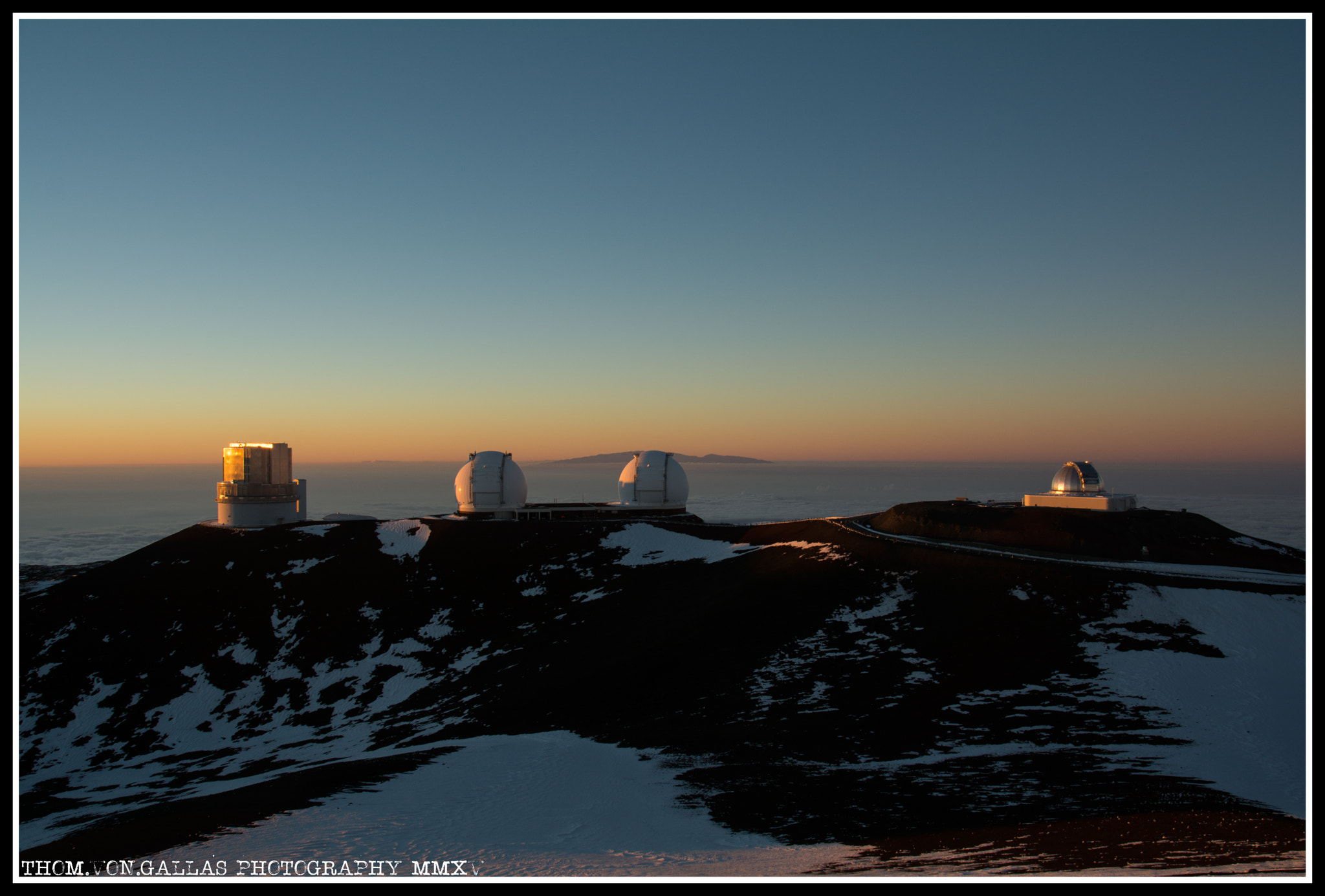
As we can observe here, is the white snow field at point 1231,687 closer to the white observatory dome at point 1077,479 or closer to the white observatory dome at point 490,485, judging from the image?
the white observatory dome at point 1077,479

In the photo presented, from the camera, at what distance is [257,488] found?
A: 53312 millimetres

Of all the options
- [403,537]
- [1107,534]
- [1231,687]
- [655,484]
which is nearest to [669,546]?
[655,484]

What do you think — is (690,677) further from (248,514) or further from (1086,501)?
(248,514)

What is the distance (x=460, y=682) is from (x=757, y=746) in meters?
16.6

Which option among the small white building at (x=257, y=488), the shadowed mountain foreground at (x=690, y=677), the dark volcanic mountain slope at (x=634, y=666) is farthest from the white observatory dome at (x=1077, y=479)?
the small white building at (x=257, y=488)

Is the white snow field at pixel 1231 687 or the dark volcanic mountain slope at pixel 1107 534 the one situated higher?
the dark volcanic mountain slope at pixel 1107 534

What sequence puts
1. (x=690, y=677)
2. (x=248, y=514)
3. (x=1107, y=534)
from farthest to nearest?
(x=248, y=514), (x=1107, y=534), (x=690, y=677)

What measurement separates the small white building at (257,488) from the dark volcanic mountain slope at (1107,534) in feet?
140

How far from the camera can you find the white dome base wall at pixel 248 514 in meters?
52.8

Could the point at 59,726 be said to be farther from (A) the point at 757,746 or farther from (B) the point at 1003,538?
(B) the point at 1003,538

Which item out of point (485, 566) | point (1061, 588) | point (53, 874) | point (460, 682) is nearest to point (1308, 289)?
point (1061, 588)

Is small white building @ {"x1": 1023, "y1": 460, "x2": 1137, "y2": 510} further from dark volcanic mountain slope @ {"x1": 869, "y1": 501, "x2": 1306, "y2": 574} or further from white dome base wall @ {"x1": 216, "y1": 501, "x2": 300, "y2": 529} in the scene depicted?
white dome base wall @ {"x1": 216, "y1": 501, "x2": 300, "y2": 529}

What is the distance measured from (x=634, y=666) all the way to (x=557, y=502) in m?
30.3

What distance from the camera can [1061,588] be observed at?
28.6m
